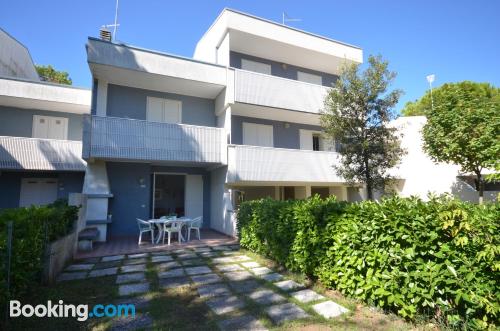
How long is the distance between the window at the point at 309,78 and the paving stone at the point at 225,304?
13349 millimetres

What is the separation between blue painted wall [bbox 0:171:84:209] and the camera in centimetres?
1271

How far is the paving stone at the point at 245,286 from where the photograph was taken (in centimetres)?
507

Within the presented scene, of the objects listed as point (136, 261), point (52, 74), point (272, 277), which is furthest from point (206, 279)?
point (52, 74)

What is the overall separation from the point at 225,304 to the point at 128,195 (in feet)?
29.7

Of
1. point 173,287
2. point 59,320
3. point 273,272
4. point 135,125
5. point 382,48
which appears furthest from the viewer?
point 135,125

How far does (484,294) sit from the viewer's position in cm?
304

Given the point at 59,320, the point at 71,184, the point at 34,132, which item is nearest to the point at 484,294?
the point at 59,320

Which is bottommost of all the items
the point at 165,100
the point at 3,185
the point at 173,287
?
the point at 173,287

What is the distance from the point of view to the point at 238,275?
19.8 ft

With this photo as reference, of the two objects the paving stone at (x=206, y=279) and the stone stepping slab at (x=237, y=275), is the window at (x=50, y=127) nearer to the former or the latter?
the paving stone at (x=206, y=279)

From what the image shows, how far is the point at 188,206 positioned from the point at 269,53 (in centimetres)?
896

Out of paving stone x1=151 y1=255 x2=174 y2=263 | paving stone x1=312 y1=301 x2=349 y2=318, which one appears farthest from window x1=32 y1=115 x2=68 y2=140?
paving stone x1=312 y1=301 x2=349 y2=318

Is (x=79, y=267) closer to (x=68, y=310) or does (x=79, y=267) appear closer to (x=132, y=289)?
(x=132, y=289)

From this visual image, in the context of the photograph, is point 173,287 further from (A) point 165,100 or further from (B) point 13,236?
(A) point 165,100
